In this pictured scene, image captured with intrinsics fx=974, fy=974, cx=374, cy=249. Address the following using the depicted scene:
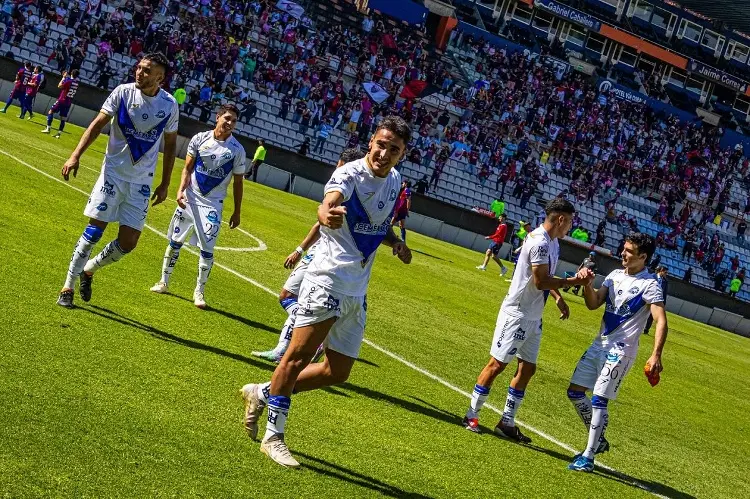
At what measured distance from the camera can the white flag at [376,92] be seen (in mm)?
47219

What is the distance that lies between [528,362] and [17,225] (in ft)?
24.2

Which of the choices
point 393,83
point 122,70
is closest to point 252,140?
point 122,70

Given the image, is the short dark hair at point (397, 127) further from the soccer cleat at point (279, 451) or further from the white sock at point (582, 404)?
the white sock at point (582, 404)

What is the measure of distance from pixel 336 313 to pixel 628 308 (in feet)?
12.8

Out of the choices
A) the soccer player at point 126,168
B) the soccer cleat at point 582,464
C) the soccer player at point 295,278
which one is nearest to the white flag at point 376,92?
the soccer player at point 295,278

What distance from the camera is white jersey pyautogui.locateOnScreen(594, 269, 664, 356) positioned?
9.41 metres

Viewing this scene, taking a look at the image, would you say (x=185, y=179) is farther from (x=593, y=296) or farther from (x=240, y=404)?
(x=593, y=296)

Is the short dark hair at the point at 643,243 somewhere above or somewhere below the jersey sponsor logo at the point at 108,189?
above

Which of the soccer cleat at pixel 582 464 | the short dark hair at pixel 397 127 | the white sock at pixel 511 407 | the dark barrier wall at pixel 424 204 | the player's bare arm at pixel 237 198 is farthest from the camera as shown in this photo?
the dark barrier wall at pixel 424 204

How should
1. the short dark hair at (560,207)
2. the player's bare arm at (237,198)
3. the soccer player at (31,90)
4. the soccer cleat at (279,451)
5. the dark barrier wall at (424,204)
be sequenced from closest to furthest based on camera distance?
1. the soccer cleat at (279,451)
2. the short dark hair at (560,207)
3. the player's bare arm at (237,198)
4. the soccer player at (31,90)
5. the dark barrier wall at (424,204)

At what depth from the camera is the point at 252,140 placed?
38031 millimetres

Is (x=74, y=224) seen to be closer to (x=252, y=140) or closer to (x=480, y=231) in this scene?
(x=252, y=140)

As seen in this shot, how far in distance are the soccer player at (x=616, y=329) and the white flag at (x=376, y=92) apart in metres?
38.4

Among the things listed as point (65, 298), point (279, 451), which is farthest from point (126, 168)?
point (279, 451)
